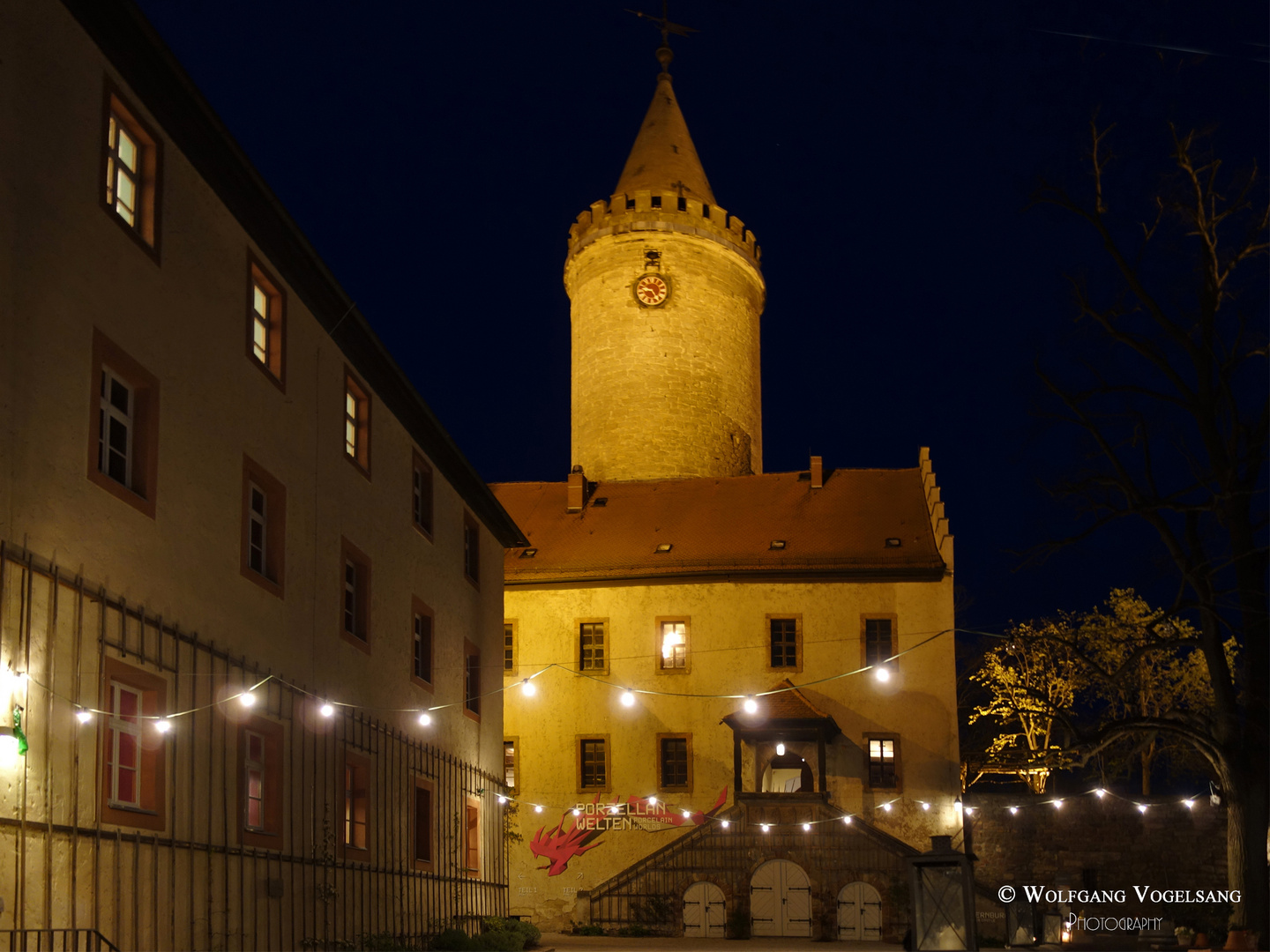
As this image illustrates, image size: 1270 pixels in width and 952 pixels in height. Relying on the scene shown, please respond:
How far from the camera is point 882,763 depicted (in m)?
36.5

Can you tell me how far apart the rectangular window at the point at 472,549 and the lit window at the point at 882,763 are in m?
13.2

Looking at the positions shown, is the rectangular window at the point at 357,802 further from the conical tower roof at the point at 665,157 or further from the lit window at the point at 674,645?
the conical tower roof at the point at 665,157

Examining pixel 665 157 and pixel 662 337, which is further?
pixel 665 157

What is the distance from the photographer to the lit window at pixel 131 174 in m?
14.0

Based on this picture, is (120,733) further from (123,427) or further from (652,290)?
(652,290)

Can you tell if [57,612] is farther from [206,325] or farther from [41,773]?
[206,325]

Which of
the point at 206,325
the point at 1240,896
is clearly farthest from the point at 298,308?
the point at 1240,896

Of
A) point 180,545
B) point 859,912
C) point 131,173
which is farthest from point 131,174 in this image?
point 859,912

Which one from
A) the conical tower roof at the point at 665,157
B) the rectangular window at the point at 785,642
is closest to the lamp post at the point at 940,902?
the rectangular window at the point at 785,642

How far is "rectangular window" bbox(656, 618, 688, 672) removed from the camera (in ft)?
125

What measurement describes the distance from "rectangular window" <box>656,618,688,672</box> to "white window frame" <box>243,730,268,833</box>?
21.7 meters

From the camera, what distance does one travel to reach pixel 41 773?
11953mm

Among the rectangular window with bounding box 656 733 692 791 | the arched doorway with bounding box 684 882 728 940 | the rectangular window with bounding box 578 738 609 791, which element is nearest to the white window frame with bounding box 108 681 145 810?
the arched doorway with bounding box 684 882 728 940

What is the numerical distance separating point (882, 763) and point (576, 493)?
12046 millimetres
